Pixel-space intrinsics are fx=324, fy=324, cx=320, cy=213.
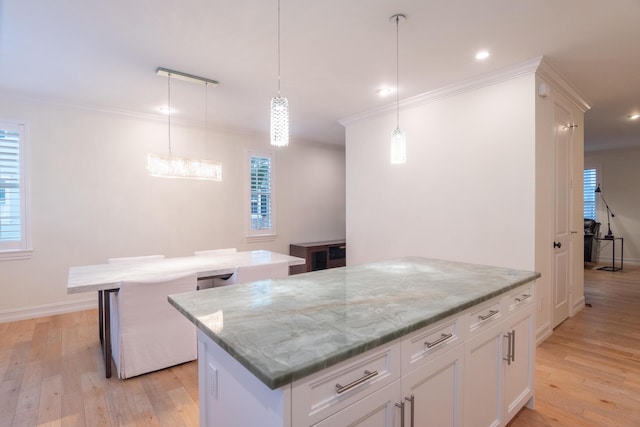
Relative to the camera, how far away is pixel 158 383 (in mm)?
2432

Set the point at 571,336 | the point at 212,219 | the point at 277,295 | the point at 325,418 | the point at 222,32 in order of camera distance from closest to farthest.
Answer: the point at 325,418, the point at 277,295, the point at 222,32, the point at 571,336, the point at 212,219

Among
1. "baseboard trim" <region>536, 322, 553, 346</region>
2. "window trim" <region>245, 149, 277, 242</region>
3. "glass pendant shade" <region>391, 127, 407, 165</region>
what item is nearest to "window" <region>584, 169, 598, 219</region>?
"baseboard trim" <region>536, 322, 553, 346</region>

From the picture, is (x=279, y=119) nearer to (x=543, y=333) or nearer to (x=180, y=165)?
(x=180, y=165)

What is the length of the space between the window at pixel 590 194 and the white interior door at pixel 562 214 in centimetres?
519

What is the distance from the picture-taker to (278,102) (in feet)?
6.37

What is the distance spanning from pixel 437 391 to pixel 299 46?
2.51 metres

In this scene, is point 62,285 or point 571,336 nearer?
point 571,336

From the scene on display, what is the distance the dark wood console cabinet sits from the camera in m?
5.62

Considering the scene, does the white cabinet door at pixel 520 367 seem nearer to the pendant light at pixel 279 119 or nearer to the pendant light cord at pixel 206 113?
the pendant light at pixel 279 119

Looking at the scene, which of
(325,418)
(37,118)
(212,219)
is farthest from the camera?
(212,219)

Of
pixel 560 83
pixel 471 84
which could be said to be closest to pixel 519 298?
pixel 471 84

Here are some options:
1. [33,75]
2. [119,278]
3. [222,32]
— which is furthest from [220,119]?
[119,278]

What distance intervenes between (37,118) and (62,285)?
2.00 metres

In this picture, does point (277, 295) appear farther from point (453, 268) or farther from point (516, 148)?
point (516, 148)
